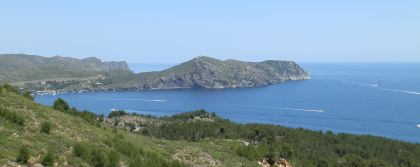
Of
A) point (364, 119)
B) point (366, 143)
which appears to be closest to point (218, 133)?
point (366, 143)

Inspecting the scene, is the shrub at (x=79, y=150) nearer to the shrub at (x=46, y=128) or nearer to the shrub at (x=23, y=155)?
the shrub at (x=46, y=128)

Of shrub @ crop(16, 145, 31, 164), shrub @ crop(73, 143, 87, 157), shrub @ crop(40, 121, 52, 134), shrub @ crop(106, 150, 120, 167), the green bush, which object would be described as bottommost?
shrub @ crop(106, 150, 120, 167)

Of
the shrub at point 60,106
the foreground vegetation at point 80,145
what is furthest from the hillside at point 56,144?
the shrub at point 60,106

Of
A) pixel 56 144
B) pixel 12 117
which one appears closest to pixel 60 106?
pixel 12 117

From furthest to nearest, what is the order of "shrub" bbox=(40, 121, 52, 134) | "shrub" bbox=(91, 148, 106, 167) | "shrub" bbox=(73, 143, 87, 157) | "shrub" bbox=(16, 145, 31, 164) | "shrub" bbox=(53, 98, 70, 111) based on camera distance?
"shrub" bbox=(53, 98, 70, 111), "shrub" bbox=(40, 121, 52, 134), "shrub" bbox=(73, 143, 87, 157), "shrub" bbox=(91, 148, 106, 167), "shrub" bbox=(16, 145, 31, 164)

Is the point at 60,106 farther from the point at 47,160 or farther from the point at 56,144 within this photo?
the point at 47,160

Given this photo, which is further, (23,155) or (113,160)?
(113,160)

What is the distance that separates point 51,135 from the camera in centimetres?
2520

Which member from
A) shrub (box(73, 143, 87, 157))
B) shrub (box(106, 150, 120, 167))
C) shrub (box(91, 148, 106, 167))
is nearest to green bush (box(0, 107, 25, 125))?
shrub (box(73, 143, 87, 157))

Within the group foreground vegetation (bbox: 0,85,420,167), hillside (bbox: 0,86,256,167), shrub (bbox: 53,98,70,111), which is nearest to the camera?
hillside (bbox: 0,86,256,167)

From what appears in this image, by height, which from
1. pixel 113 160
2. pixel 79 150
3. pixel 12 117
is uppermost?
pixel 12 117

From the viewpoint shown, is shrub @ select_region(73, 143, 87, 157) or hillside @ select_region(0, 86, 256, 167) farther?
shrub @ select_region(73, 143, 87, 157)

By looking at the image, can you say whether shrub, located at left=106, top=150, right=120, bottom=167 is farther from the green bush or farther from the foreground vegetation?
the green bush

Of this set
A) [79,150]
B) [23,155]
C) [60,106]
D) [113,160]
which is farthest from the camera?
[60,106]
